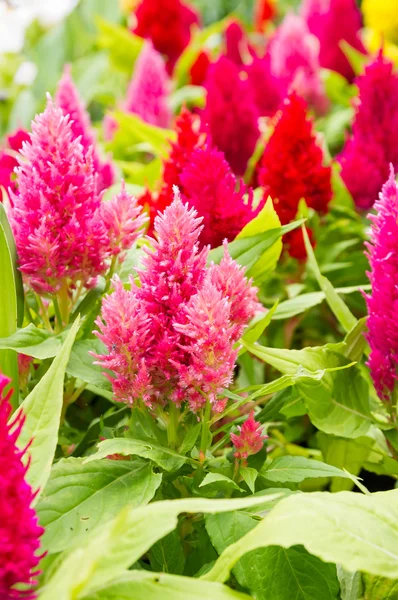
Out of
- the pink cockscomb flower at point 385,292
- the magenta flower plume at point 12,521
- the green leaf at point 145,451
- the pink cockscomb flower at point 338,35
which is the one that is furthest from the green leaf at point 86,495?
the pink cockscomb flower at point 338,35

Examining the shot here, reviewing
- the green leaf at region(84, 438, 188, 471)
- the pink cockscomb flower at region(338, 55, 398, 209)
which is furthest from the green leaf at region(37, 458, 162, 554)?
the pink cockscomb flower at region(338, 55, 398, 209)

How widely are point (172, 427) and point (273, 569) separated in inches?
7.6

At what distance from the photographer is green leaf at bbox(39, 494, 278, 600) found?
56cm

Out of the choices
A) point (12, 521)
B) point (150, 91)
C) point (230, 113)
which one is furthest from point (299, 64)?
point (12, 521)

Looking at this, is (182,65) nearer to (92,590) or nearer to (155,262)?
(155,262)

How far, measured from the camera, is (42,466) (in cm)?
76

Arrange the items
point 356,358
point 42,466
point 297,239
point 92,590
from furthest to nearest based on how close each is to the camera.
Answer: point 297,239
point 356,358
point 42,466
point 92,590

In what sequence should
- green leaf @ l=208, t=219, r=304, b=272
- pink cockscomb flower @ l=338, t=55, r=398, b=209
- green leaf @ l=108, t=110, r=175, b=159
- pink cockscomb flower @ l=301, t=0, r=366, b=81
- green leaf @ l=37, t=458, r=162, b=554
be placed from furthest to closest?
pink cockscomb flower @ l=301, t=0, r=366, b=81
green leaf @ l=108, t=110, r=175, b=159
pink cockscomb flower @ l=338, t=55, r=398, b=209
green leaf @ l=208, t=219, r=304, b=272
green leaf @ l=37, t=458, r=162, b=554

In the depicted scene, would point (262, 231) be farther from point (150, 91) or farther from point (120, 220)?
point (150, 91)

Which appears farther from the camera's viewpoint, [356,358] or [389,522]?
[356,358]

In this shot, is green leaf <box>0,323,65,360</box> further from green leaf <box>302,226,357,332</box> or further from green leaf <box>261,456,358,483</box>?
green leaf <box>302,226,357,332</box>

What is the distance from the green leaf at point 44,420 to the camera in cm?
76

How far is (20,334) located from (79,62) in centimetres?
249

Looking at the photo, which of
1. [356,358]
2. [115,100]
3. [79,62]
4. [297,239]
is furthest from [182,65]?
[356,358]
